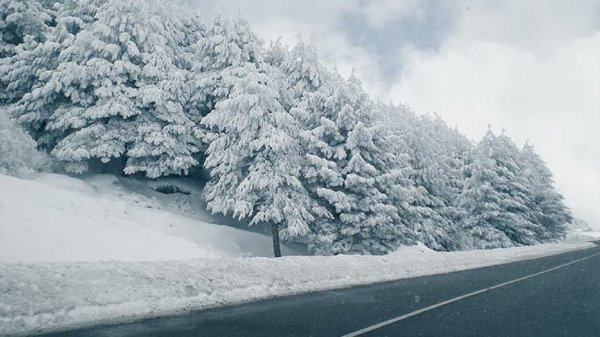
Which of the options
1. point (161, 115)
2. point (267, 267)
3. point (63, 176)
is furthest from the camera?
point (161, 115)

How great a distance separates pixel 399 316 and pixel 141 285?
210 inches

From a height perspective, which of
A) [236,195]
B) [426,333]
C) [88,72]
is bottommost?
[426,333]

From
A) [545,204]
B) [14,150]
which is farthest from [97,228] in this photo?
[545,204]

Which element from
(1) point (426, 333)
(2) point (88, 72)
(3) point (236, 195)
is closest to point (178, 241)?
(3) point (236, 195)

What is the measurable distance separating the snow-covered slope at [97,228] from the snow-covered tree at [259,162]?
82.7 inches

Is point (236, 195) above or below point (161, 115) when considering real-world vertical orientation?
below

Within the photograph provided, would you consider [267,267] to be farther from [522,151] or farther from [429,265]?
[522,151]

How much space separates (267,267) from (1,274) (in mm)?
6730

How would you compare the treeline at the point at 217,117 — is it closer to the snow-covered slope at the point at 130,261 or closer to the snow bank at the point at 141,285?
the snow-covered slope at the point at 130,261

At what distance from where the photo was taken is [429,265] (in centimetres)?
1950

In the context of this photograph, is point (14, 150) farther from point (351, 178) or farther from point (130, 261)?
point (351, 178)

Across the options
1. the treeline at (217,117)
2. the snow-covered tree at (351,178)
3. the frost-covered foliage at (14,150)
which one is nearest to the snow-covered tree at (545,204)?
the treeline at (217,117)

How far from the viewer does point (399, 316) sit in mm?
8359

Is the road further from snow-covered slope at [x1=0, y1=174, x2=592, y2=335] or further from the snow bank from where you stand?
snow-covered slope at [x1=0, y1=174, x2=592, y2=335]
